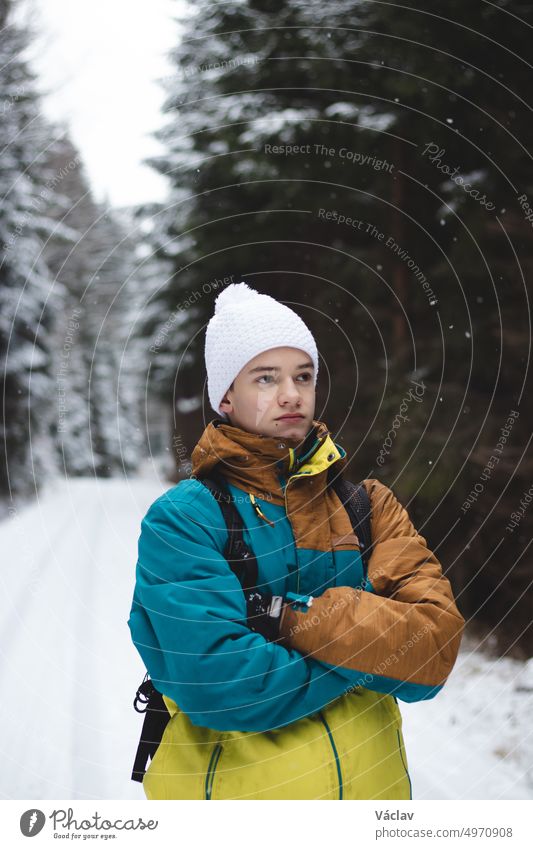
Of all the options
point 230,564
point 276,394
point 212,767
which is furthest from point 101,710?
point 276,394

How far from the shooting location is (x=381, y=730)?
1.57 metres

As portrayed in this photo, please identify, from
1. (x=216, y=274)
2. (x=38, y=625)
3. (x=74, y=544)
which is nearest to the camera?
(x=216, y=274)

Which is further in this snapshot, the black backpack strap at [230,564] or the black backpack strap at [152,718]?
the black backpack strap at [152,718]

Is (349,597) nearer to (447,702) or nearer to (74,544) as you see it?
(447,702)

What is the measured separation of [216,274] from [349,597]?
14.0ft

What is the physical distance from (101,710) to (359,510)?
10.6ft

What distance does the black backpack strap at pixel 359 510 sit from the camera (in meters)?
1.61
